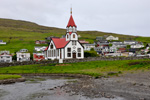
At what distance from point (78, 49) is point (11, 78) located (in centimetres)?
4392

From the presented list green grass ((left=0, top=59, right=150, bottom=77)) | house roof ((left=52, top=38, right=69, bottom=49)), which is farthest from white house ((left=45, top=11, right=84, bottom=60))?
green grass ((left=0, top=59, right=150, bottom=77))

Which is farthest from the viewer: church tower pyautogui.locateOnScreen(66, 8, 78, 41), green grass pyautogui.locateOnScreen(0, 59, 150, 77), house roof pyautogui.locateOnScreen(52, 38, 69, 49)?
house roof pyautogui.locateOnScreen(52, 38, 69, 49)

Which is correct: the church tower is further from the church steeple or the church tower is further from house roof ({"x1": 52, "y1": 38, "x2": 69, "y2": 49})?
house roof ({"x1": 52, "y1": 38, "x2": 69, "y2": 49})

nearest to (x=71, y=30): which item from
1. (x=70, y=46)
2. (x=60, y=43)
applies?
(x=70, y=46)

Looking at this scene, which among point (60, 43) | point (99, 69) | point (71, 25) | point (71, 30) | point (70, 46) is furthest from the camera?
point (60, 43)

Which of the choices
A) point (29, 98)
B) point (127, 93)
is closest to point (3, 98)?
point (29, 98)

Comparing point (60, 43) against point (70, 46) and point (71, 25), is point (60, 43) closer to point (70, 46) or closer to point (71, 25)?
point (70, 46)

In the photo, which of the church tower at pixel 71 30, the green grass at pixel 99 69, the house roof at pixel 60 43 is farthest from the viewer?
the house roof at pixel 60 43

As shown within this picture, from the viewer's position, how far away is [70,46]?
72.8m

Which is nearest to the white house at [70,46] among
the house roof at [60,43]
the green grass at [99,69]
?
the house roof at [60,43]

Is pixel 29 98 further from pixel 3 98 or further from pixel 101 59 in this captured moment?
pixel 101 59

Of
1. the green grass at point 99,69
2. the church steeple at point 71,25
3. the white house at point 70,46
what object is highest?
the church steeple at point 71,25

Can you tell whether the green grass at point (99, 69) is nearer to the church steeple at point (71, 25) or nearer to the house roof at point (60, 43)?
the house roof at point (60, 43)

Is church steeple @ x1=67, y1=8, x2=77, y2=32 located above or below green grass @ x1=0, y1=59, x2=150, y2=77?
above
